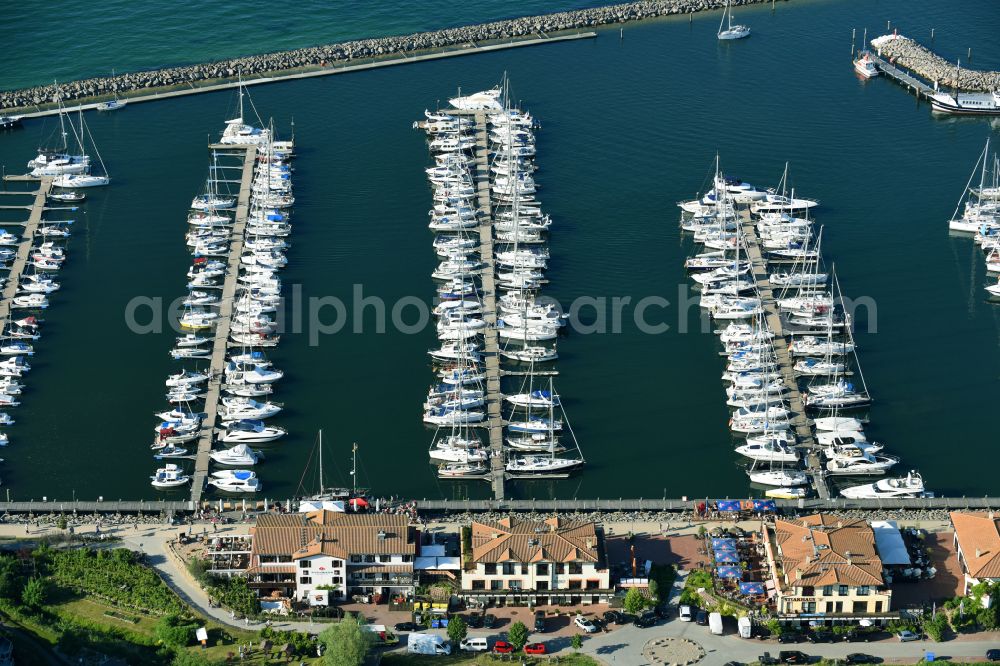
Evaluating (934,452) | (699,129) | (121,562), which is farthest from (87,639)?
(699,129)

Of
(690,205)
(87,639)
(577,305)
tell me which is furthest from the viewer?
(690,205)

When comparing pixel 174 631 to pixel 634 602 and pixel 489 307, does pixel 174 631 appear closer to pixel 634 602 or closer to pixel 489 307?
pixel 634 602

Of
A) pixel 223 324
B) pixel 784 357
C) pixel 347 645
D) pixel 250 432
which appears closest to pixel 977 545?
pixel 784 357

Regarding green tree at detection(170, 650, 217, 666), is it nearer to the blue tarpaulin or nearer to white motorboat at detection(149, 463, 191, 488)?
white motorboat at detection(149, 463, 191, 488)

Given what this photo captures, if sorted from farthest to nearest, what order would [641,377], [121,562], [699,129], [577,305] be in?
[699,129] < [577,305] < [641,377] < [121,562]

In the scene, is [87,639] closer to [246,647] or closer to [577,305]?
[246,647]

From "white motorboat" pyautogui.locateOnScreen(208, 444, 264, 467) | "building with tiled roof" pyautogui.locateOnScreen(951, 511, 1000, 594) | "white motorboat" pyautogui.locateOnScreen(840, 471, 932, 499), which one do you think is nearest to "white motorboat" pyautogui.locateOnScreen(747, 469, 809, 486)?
"white motorboat" pyautogui.locateOnScreen(840, 471, 932, 499)
